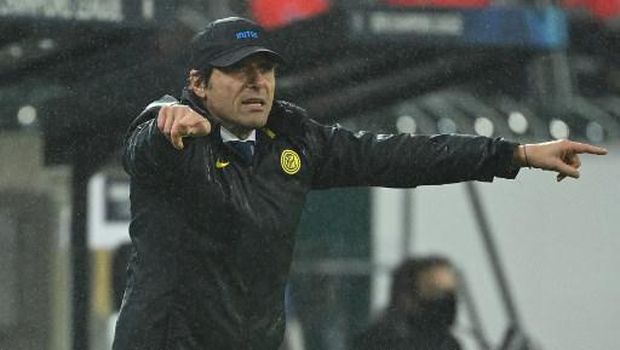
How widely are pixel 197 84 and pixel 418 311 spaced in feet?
6.39

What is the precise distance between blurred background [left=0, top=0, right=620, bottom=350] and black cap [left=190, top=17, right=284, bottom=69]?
1.64 metres

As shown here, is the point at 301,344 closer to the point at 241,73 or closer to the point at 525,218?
the point at 525,218

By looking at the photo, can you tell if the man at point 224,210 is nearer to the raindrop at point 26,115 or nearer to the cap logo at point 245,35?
the cap logo at point 245,35

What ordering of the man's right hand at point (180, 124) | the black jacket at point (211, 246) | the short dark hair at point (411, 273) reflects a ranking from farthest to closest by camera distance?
1. the short dark hair at point (411, 273)
2. the black jacket at point (211, 246)
3. the man's right hand at point (180, 124)

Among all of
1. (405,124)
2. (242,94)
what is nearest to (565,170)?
(242,94)

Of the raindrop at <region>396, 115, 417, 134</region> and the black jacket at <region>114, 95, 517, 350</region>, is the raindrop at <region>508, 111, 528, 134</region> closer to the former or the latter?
the raindrop at <region>396, 115, 417, 134</region>

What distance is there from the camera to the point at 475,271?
17.5 ft

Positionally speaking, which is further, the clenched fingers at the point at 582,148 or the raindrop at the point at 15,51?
the raindrop at the point at 15,51

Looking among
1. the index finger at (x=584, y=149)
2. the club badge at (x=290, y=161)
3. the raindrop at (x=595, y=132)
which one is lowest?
the raindrop at (x=595, y=132)

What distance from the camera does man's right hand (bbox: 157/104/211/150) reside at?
10.2ft

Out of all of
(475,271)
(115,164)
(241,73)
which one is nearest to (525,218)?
(475,271)

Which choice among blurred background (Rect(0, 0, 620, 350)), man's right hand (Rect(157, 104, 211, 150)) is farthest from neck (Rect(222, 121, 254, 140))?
blurred background (Rect(0, 0, 620, 350))

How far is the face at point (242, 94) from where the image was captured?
11.3 ft

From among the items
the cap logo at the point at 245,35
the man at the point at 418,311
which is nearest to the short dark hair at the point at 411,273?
the man at the point at 418,311
